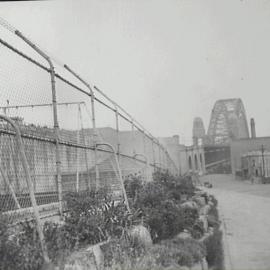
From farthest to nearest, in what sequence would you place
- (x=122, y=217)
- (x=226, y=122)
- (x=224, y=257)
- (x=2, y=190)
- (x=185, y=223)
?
(x=226, y=122), (x=185, y=223), (x=224, y=257), (x=122, y=217), (x=2, y=190)

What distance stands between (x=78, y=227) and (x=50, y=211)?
1.02 meters

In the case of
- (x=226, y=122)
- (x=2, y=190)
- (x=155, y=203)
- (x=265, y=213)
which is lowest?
(x=265, y=213)

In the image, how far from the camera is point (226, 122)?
277ft

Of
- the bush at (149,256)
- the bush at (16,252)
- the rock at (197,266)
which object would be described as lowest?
the rock at (197,266)

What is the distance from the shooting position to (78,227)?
17.7 feet

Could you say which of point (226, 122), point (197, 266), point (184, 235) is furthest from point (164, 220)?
point (226, 122)

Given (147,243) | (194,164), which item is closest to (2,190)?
(147,243)

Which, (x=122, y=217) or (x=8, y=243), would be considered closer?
(x=8, y=243)

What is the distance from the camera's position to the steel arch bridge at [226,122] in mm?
83606

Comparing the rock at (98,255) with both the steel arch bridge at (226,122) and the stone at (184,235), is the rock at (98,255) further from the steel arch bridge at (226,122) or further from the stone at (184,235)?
the steel arch bridge at (226,122)

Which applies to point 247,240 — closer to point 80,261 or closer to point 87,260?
point 87,260

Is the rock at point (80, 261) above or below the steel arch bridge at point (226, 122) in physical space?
below

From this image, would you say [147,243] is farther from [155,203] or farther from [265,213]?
[265,213]

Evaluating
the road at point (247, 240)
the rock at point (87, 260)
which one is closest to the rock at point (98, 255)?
the rock at point (87, 260)
